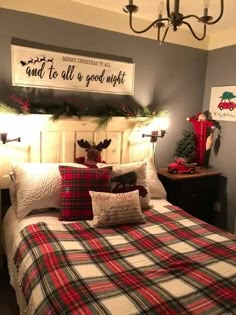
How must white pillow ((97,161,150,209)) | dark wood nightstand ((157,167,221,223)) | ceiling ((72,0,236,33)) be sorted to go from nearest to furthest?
1. white pillow ((97,161,150,209))
2. ceiling ((72,0,236,33))
3. dark wood nightstand ((157,167,221,223))

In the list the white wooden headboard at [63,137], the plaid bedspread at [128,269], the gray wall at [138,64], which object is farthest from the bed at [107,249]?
the gray wall at [138,64]

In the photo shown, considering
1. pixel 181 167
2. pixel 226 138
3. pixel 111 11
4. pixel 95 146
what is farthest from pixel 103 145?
pixel 226 138

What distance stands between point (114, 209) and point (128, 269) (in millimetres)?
558

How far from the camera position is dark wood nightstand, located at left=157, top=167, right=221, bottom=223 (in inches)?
112

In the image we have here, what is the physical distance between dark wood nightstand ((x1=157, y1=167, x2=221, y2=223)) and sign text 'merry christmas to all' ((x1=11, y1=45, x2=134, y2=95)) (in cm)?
103

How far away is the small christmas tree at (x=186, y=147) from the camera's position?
10.4 feet

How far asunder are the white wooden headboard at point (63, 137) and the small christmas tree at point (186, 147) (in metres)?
0.56

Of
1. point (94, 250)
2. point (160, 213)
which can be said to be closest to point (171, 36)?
point (160, 213)

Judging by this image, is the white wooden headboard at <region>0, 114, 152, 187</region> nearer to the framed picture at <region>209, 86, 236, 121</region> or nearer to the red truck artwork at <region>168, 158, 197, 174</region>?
the red truck artwork at <region>168, 158, 197, 174</region>

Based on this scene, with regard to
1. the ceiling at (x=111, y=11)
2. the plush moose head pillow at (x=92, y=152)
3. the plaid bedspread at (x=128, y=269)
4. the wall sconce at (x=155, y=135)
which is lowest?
the plaid bedspread at (x=128, y=269)

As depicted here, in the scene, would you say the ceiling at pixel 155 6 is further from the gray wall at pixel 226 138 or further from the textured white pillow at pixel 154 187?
the textured white pillow at pixel 154 187

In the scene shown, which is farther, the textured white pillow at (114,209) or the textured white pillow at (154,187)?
the textured white pillow at (154,187)

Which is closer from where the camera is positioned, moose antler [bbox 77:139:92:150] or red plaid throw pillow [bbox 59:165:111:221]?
red plaid throw pillow [bbox 59:165:111:221]

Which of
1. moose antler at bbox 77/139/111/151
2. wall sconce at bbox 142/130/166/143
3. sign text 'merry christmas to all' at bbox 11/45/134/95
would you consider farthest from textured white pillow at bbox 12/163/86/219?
wall sconce at bbox 142/130/166/143
